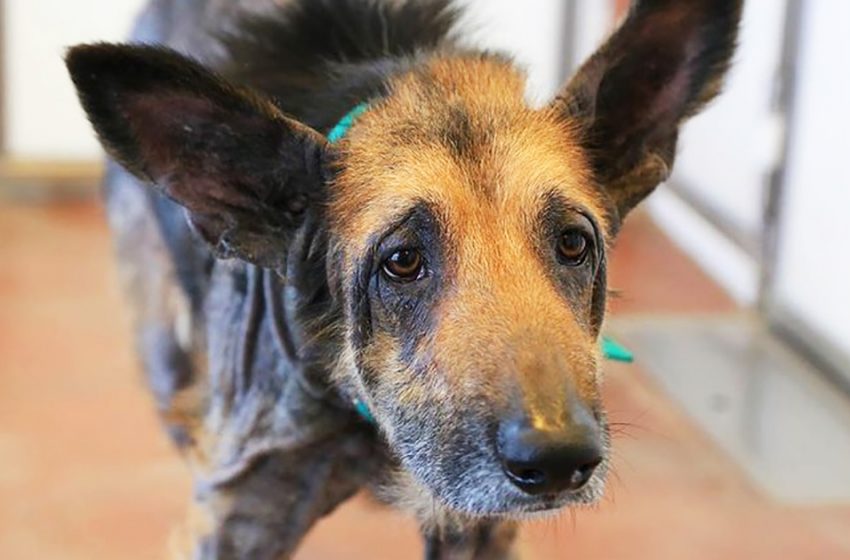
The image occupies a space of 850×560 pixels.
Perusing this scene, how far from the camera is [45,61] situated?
380cm

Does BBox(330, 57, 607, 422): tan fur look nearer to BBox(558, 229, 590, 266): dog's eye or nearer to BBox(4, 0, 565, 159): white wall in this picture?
BBox(558, 229, 590, 266): dog's eye

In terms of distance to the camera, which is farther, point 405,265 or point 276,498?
point 276,498

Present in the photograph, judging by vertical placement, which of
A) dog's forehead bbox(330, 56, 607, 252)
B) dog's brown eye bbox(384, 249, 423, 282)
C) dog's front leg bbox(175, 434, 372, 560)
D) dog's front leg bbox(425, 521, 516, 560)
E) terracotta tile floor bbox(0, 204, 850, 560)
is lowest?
terracotta tile floor bbox(0, 204, 850, 560)

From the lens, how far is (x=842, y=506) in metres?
2.42

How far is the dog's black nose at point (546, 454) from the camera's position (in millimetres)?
1188

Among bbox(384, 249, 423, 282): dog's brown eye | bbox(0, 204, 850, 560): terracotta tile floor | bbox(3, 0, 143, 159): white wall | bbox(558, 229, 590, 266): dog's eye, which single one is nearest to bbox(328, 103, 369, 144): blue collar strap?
bbox(384, 249, 423, 282): dog's brown eye

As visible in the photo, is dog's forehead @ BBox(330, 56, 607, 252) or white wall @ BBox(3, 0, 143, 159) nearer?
dog's forehead @ BBox(330, 56, 607, 252)

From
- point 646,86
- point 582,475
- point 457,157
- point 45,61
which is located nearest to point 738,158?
point 646,86

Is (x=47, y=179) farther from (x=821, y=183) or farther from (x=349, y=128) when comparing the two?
(x=349, y=128)

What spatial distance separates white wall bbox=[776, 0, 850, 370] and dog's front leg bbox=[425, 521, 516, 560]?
1.33m

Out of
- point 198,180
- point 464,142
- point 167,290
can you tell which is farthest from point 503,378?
point 167,290

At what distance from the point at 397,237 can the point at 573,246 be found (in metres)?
0.18

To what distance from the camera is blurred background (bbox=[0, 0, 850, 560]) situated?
2.35 metres

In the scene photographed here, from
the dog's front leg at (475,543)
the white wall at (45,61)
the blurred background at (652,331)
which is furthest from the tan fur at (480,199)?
the white wall at (45,61)
